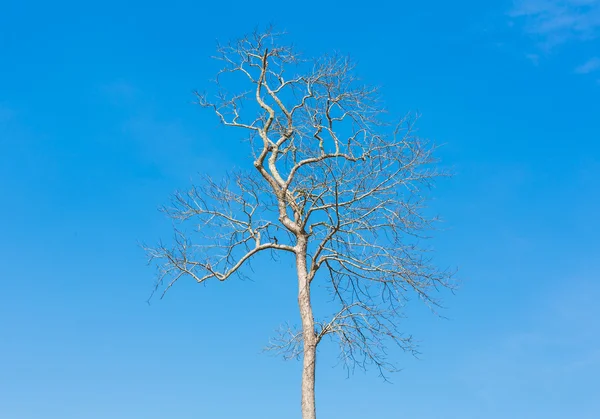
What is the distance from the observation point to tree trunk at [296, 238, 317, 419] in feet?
33.6

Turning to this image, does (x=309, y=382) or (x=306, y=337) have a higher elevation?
(x=306, y=337)

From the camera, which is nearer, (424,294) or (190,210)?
(424,294)

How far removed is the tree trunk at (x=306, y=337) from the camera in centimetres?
1023

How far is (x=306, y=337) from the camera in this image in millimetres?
10633

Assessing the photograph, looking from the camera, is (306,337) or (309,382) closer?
(309,382)

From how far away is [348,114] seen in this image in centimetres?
1177

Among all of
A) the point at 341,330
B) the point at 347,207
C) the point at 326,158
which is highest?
the point at 326,158

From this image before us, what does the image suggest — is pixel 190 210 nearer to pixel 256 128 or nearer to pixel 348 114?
pixel 256 128

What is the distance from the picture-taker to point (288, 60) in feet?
39.2

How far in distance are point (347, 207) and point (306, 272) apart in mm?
1165

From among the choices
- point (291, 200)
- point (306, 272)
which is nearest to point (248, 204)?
point (291, 200)

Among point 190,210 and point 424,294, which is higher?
point 190,210

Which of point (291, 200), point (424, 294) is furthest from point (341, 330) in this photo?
point (291, 200)

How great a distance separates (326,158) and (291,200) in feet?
2.77
